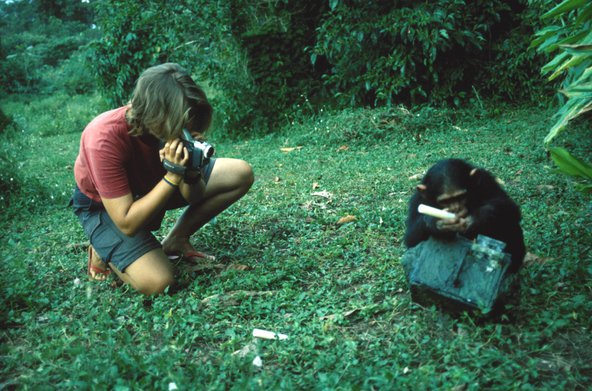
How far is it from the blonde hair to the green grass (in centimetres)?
105

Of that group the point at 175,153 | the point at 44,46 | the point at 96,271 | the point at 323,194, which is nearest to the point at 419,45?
the point at 323,194

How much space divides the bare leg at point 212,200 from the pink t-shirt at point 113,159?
495 millimetres

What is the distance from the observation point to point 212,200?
13.3ft

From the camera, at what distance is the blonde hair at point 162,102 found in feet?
10.5

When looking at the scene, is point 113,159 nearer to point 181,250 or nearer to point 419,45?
point 181,250

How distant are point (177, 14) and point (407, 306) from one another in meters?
8.02

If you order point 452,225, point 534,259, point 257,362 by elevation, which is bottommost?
point 534,259

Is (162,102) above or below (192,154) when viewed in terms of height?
above

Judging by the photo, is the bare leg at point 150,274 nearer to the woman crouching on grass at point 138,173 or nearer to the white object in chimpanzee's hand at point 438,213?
the woman crouching on grass at point 138,173

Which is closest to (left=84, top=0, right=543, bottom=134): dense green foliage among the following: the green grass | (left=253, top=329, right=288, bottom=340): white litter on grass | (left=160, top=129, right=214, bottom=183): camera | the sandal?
the green grass

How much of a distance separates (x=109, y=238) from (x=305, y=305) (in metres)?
1.44

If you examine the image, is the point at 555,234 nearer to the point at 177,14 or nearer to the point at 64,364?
the point at 64,364

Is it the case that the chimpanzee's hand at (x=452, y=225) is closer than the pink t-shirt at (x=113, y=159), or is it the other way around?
the chimpanzee's hand at (x=452, y=225)

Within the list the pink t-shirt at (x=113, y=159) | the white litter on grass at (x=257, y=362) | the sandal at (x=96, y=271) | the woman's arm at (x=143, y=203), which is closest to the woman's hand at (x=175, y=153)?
the woman's arm at (x=143, y=203)
